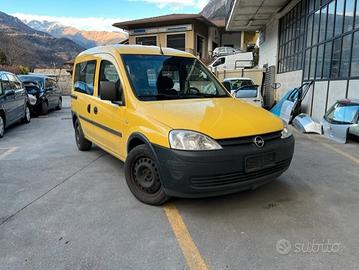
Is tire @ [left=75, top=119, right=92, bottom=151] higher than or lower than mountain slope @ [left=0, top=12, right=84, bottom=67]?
lower

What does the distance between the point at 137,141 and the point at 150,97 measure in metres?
0.62

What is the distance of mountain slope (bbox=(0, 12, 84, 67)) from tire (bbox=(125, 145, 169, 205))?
4351cm

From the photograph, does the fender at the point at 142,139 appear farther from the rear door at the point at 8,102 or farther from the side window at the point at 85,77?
the rear door at the point at 8,102

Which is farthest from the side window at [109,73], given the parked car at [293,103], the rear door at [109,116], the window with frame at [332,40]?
the parked car at [293,103]

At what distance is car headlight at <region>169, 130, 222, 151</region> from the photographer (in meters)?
3.18

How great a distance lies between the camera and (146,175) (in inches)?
151

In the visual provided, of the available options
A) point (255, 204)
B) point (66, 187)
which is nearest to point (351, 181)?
point (255, 204)

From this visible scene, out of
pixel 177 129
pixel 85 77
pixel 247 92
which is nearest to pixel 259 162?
pixel 177 129

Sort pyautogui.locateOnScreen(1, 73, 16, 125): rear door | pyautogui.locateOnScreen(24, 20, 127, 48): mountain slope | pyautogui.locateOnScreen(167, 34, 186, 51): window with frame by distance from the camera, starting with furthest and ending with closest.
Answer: pyautogui.locateOnScreen(24, 20, 127, 48): mountain slope < pyautogui.locateOnScreen(167, 34, 186, 51): window with frame < pyautogui.locateOnScreen(1, 73, 16, 125): rear door

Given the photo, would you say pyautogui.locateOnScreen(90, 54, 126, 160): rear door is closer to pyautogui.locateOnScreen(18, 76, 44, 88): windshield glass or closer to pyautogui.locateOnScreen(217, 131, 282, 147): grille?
pyautogui.locateOnScreen(217, 131, 282, 147): grille

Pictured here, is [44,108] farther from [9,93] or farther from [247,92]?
[247,92]

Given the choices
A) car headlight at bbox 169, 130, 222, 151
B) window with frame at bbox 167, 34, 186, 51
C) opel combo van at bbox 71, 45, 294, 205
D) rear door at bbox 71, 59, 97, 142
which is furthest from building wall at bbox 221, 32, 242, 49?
car headlight at bbox 169, 130, 222, 151

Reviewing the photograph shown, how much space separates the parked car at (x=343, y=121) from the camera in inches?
276

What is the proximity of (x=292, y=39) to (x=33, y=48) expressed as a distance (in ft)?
207
